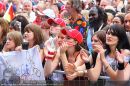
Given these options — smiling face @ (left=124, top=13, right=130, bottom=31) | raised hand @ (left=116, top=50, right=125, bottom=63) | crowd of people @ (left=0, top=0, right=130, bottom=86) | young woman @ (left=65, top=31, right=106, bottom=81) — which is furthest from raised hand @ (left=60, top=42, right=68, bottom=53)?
smiling face @ (left=124, top=13, right=130, bottom=31)

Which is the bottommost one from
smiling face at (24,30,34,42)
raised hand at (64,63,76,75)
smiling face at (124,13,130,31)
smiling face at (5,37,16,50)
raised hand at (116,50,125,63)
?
raised hand at (64,63,76,75)

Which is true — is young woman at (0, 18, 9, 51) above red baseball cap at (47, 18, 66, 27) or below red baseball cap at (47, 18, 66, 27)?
below

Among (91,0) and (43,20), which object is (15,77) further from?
(91,0)

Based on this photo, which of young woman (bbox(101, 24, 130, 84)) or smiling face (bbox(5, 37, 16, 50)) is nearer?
young woman (bbox(101, 24, 130, 84))

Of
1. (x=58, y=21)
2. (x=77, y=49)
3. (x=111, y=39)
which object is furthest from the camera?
(x=58, y=21)

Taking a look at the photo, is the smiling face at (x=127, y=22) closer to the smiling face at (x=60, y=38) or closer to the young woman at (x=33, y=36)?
the smiling face at (x=60, y=38)

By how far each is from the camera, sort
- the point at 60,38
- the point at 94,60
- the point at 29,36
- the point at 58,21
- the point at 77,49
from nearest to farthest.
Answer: the point at 94,60 < the point at 77,49 < the point at 60,38 < the point at 29,36 < the point at 58,21

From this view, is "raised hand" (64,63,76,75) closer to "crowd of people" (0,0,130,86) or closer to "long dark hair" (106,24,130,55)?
"crowd of people" (0,0,130,86)

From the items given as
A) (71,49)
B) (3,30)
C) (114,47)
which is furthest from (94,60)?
(3,30)

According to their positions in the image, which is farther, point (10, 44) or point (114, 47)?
point (10, 44)

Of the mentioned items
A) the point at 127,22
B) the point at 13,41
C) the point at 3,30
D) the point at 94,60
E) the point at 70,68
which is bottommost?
the point at 70,68

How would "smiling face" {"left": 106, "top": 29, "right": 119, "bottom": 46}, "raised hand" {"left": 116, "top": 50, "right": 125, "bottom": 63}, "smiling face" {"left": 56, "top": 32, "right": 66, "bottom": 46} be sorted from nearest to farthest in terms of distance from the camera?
"raised hand" {"left": 116, "top": 50, "right": 125, "bottom": 63}, "smiling face" {"left": 106, "top": 29, "right": 119, "bottom": 46}, "smiling face" {"left": 56, "top": 32, "right": 66, "bottom": 46}

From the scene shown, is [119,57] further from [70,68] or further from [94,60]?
[70,68]

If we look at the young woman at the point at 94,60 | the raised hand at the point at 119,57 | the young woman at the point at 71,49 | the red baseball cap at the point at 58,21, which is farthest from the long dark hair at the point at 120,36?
the red baseball cap at the point at 58,21
